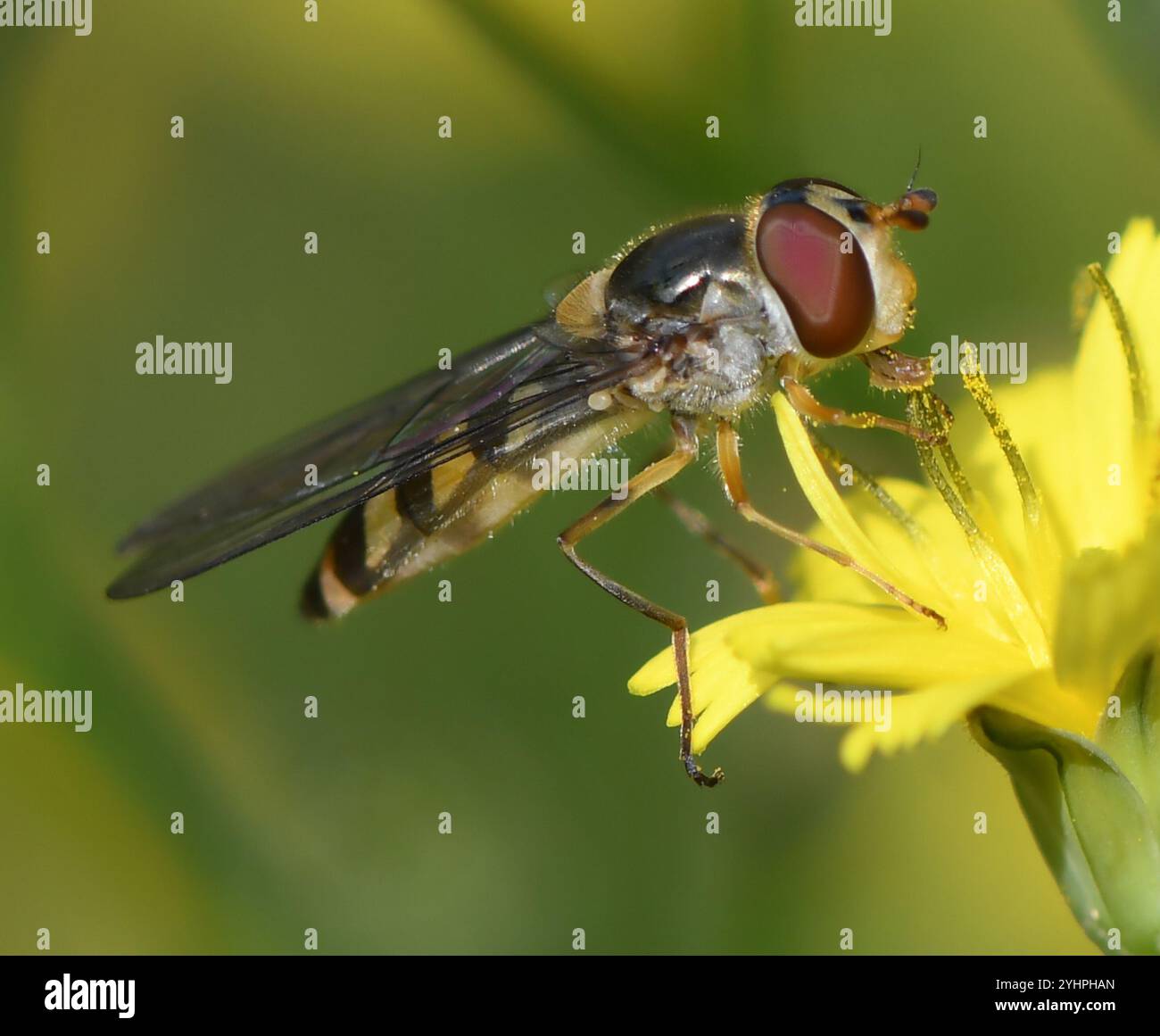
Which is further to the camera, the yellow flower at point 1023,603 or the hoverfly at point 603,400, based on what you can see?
the hoverfly at point 603,400

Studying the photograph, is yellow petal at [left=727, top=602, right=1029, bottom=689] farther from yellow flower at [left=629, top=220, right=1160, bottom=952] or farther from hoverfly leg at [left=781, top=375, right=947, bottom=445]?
hoverfly leg at [left=781, top=375, right=947, bottom=445]

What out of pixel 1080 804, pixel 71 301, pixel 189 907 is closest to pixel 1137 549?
pixel 1080 804

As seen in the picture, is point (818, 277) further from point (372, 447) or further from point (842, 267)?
point (372, 447)

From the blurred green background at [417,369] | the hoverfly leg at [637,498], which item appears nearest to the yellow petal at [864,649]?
the hoverfly leg at [637,498]

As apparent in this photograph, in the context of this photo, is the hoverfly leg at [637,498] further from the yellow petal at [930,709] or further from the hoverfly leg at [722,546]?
the yellow petal at [930,709]

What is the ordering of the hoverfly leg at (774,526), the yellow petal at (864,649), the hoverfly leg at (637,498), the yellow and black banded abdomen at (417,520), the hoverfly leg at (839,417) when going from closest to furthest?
the yellow petal at (864,649) < the hoverfly leg at (774,526) < the hoverfly leg at (839,417) < the hoverfly leg at (637,498) < the yellow and black banded abdomen at (417,520)
